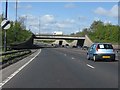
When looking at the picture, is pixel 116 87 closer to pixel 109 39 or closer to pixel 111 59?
pixel 111 59

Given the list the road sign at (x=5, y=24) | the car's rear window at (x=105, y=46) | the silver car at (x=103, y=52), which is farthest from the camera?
the road sign at (x=5, y=24)

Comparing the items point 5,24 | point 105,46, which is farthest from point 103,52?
point 5,24

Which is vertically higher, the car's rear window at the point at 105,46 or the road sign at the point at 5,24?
the road sign at the point at 5,24

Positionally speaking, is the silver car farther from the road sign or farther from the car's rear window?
the road sign

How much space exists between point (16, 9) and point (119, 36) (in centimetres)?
5786

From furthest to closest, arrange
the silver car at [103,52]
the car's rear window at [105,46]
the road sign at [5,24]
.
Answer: the road sign at [5,24], the car's rear window at [105,46], the silver car at [103,52]

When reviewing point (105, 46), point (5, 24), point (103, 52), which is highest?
point (5, 24)

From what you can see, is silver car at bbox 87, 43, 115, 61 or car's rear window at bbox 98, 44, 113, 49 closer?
silver car at bbox 87, 43, 115, 61

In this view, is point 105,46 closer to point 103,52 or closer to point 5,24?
point 103,52

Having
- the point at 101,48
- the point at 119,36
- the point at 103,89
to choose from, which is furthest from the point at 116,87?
the point at 119,36

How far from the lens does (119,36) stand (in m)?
123

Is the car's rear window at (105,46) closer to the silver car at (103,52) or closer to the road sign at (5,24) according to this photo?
the silver car at (103,52)

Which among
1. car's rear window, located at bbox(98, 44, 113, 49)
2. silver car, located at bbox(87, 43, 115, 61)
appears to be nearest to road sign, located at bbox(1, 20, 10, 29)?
silver car, located at bbox(87, 43, 115, 61)

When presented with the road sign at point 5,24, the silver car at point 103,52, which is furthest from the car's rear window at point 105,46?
the road sign at point 5,24
